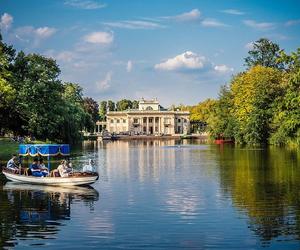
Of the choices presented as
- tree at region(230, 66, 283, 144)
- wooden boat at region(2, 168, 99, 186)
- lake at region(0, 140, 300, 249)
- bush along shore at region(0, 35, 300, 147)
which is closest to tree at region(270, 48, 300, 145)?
bush along shore at region(0, 35, 300, 147)

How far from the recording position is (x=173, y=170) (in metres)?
47.2

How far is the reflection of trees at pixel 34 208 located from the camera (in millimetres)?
20984

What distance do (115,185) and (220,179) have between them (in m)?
7.87

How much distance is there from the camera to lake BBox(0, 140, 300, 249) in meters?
19.5

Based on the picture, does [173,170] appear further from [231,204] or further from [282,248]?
[282,248]

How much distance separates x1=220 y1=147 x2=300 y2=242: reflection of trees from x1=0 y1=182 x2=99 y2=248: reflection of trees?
8.20 meters

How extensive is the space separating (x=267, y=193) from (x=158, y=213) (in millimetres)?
8739

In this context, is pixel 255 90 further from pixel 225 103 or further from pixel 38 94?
pixel 38 94

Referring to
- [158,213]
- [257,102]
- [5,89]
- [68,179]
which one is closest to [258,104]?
[257,102]

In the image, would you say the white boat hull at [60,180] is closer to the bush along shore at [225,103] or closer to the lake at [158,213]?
the lake at [158,213]

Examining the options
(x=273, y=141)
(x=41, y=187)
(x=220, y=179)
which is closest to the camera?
(x=41, y=187)

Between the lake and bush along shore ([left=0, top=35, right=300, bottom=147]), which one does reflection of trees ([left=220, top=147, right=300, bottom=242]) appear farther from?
bush along shore ([left=0, top=35, right=300, bottom=147])

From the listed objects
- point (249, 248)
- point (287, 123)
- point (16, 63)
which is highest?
point (16, 63)

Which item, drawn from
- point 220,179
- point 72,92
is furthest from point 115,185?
point 72,92
